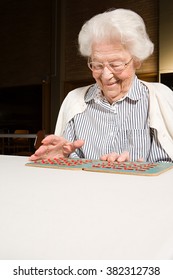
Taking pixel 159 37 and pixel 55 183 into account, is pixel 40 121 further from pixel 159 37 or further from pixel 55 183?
pixel 55 183

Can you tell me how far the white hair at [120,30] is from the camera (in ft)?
3.70

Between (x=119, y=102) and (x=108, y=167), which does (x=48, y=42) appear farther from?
(x=108, y=167)

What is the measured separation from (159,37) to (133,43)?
376 cm

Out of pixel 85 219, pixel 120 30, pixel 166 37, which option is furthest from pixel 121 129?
pixel 166 37

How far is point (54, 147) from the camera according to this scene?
951 millimetres

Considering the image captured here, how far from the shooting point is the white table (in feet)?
0.97

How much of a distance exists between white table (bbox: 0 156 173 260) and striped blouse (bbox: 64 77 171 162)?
0.59m

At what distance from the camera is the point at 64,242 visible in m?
0.31

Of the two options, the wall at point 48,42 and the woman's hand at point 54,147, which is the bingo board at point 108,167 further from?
the wall at point 48,42

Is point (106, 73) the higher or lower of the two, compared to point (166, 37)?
lower

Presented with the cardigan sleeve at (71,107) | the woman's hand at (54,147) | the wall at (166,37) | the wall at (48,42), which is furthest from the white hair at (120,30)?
the wall at (48,42)

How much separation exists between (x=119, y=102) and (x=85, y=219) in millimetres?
947

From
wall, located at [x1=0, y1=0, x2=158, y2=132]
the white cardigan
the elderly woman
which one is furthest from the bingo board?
wall, located at [x1=0, y1=0, x2=158, y2=132]

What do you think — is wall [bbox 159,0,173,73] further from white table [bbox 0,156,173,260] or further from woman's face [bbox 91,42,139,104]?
white table [bbox 0,156,173,260]
